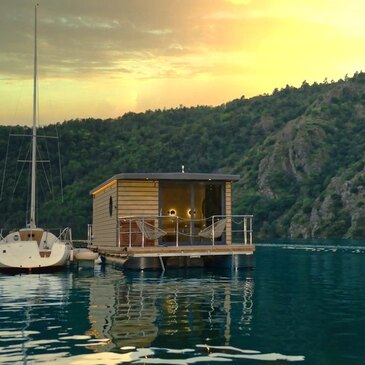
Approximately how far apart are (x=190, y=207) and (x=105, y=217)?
15.8ft

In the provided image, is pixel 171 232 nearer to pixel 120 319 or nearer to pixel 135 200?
pixel 135 200

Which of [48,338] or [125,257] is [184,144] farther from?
[48,338]

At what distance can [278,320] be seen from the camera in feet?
49.8

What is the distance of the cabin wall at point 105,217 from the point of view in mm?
34625

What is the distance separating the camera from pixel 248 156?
144750mm

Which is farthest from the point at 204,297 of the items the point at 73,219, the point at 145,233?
the point at 73,219

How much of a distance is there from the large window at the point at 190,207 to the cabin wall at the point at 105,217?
2451mm

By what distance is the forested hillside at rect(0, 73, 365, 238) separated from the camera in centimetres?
11388

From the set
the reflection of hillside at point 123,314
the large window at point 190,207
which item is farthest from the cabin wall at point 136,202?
the reflection of hillside at point 123,314

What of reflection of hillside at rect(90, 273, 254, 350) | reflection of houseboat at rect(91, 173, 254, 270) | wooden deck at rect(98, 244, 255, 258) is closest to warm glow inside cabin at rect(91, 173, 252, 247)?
reflection of houseboat at rect(91, 173, 254, 270)

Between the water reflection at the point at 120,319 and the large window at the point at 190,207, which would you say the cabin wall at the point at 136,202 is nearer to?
the large window at the point at 190,207

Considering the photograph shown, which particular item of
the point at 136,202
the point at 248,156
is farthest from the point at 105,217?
the point at 248,156

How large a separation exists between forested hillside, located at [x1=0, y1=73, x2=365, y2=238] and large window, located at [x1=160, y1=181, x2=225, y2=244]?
65.6 meters

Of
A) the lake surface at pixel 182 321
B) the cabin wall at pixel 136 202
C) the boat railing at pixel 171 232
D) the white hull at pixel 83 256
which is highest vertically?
the cabin wall at pixel 136 202
